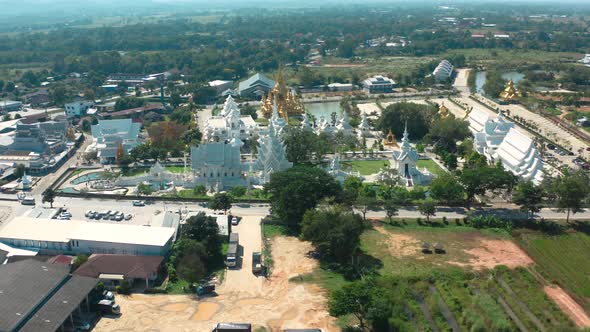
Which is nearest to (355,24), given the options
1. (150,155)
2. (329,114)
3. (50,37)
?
(50,37)

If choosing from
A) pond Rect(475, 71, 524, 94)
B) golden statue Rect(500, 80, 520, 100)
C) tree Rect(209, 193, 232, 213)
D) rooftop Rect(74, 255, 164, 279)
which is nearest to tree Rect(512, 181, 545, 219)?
tree Rect(209, 193, 232, 213)

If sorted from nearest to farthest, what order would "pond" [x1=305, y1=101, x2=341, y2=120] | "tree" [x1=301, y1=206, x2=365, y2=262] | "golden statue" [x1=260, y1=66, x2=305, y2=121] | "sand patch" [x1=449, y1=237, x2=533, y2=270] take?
1. "tree" [x1=301, y1=206, x2=365, y2=262]
2. "sand patch" [x1=449, y1=237, x2=533, y2=270]
3. "golden statue" [x1=260, y1=66, x2=305, y2=121]
4. "pond" [x1=305, y1=101, x2=341, y2=120]

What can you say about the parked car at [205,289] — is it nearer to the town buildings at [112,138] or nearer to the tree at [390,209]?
the tree at [390,209]

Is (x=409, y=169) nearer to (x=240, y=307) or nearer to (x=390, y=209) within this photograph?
(x=390, y=209)

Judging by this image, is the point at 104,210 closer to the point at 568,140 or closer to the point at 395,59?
the point at 568,140

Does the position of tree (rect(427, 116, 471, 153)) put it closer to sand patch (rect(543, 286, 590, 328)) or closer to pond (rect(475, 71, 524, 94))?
sand patch (rect(543, 286, 590, 328))

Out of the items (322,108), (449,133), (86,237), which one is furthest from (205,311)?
(322,108)
